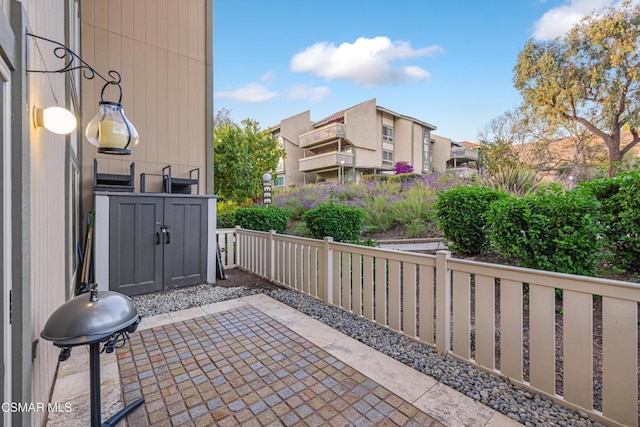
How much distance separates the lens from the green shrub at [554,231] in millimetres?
3041

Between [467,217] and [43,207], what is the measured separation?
493 cm

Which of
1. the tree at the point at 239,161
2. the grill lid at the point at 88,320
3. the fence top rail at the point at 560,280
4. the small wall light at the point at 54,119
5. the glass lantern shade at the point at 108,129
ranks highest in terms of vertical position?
the tree at the point at 239,161

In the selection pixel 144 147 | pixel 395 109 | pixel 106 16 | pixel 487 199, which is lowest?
pixel 487 199

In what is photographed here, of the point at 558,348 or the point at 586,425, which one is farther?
the point at 558,348

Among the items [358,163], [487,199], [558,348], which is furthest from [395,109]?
[558,348]

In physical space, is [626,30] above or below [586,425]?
above

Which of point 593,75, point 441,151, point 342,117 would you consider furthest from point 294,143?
point 593,75

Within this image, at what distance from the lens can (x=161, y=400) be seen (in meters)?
2.08

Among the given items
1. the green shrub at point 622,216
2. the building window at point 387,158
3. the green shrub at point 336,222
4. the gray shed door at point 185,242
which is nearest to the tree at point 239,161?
the gray shed door at point 185,242

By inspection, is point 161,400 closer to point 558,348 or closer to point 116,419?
point 116,419

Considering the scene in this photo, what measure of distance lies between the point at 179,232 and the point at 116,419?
347cm

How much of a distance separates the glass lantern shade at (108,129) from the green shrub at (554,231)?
4.10 metres

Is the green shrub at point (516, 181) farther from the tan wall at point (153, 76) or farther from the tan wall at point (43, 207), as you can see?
the tan wall at point (43, 207)

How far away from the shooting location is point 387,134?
81.8 feet
